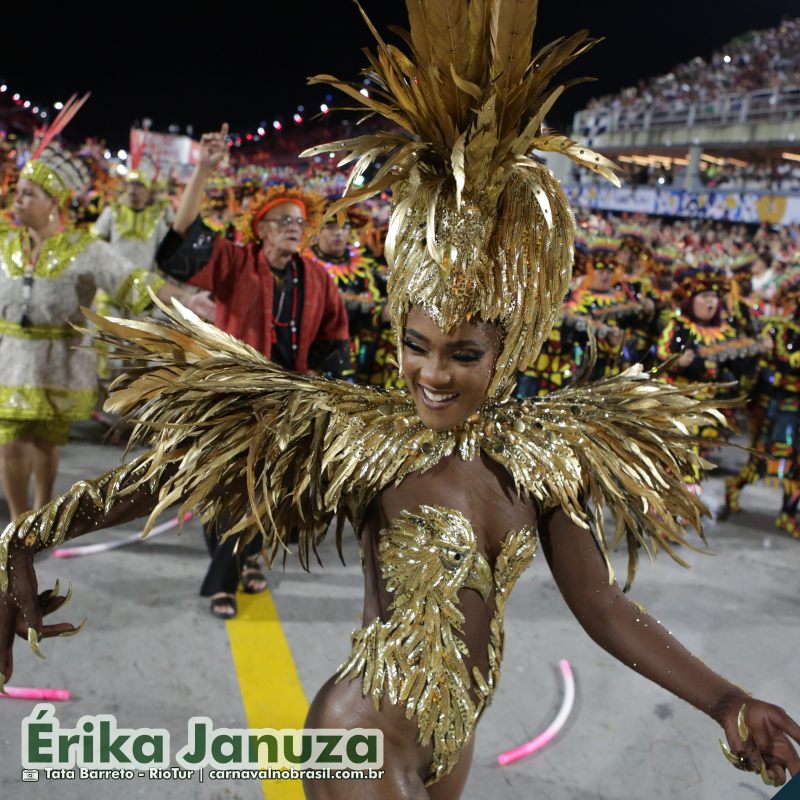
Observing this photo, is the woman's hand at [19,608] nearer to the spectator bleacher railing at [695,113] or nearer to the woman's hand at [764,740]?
the woman's hand at [764,740]

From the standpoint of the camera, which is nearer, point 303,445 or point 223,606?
point 303,445

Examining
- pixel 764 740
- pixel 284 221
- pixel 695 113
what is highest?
pixel 695 113

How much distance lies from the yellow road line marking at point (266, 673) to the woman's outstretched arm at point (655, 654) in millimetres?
1358

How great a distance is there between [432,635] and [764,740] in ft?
1.95

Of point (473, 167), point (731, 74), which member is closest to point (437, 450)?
point (473, 167)

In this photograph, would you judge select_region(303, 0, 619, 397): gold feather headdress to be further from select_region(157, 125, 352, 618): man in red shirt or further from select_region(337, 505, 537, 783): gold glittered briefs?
select_region(157, 125, 352, 618): man in red shirt

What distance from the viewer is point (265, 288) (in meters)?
3.67

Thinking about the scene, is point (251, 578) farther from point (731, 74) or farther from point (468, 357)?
point (731, 74)

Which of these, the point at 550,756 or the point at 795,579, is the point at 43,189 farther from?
the point at 795,579

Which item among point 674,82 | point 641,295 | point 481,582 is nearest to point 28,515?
point 481,582

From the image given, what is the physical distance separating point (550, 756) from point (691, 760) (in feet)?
1.66

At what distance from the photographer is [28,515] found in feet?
5.07

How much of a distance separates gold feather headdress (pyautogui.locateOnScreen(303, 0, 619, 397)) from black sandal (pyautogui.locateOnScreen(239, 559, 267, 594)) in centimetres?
265

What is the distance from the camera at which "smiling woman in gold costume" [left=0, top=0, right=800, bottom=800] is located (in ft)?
4.73
